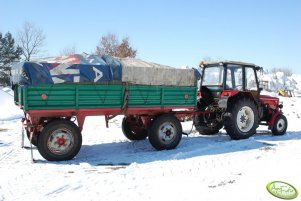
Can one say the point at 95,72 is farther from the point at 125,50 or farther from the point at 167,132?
the point at 125,50

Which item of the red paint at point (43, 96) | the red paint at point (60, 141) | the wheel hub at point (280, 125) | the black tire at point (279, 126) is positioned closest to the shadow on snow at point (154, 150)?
the red paint at point (60, 141)

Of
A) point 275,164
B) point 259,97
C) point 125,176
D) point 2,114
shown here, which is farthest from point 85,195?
point 2,114

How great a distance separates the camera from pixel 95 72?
7.93 metres

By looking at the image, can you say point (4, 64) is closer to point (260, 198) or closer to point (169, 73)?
point (169, 73)

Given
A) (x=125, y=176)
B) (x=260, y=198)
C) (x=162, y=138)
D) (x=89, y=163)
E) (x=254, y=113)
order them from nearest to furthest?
1. (x=260, y=198)
2. (x=125, y=176)
3. (x=89, y=163)
4. (x=162, y=138)
5. (x=254, y=113)

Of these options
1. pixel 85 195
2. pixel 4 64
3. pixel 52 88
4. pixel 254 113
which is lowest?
pixel 85 195

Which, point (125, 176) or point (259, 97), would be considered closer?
A: point (125, 176)

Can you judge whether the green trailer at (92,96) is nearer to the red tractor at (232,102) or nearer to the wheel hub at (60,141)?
the wheel hub at (60,141)

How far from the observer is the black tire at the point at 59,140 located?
293 inches

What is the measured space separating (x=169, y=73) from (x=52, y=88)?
2.89m

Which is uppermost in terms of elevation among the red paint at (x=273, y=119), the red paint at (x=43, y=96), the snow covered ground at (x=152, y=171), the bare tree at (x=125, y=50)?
the bare tree at (x=125, y=50)

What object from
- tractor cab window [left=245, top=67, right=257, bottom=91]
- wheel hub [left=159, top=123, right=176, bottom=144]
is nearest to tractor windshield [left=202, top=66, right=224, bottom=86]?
tractor cab window [left=245, top=67, right=257, bottom=91]

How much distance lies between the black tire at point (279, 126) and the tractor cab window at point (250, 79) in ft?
4.21

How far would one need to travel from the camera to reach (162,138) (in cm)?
887
